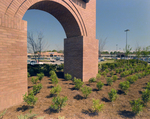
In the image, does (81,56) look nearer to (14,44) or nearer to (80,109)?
(80,109)

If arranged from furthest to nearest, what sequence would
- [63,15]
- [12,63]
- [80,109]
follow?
[63,15], [12,63], [80,109]

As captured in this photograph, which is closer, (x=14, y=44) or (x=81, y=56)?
(x=14, y=44)

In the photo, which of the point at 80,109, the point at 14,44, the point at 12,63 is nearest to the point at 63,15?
the point at 14,44

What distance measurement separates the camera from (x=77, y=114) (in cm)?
360

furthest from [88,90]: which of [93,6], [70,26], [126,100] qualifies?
[93,6]

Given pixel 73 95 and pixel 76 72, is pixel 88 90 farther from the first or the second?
pixel 76 72

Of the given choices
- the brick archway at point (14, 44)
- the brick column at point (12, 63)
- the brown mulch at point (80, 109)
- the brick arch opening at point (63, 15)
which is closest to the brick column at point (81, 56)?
the brick arch opening at point (63, 15)

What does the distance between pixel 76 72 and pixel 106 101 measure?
3682mm

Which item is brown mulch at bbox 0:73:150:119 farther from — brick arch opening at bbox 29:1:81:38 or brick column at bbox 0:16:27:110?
brick arch opening at bbox 29:1:81:38

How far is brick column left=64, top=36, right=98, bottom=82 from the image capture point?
7.62m

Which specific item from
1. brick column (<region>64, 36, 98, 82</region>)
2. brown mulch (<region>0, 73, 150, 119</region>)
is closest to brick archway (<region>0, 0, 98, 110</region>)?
brown mulch (<region>0, 73, 150, 119</region>)

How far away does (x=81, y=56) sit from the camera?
7.64m

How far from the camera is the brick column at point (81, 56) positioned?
7.62 metres

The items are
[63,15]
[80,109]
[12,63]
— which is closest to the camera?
[80,109]
